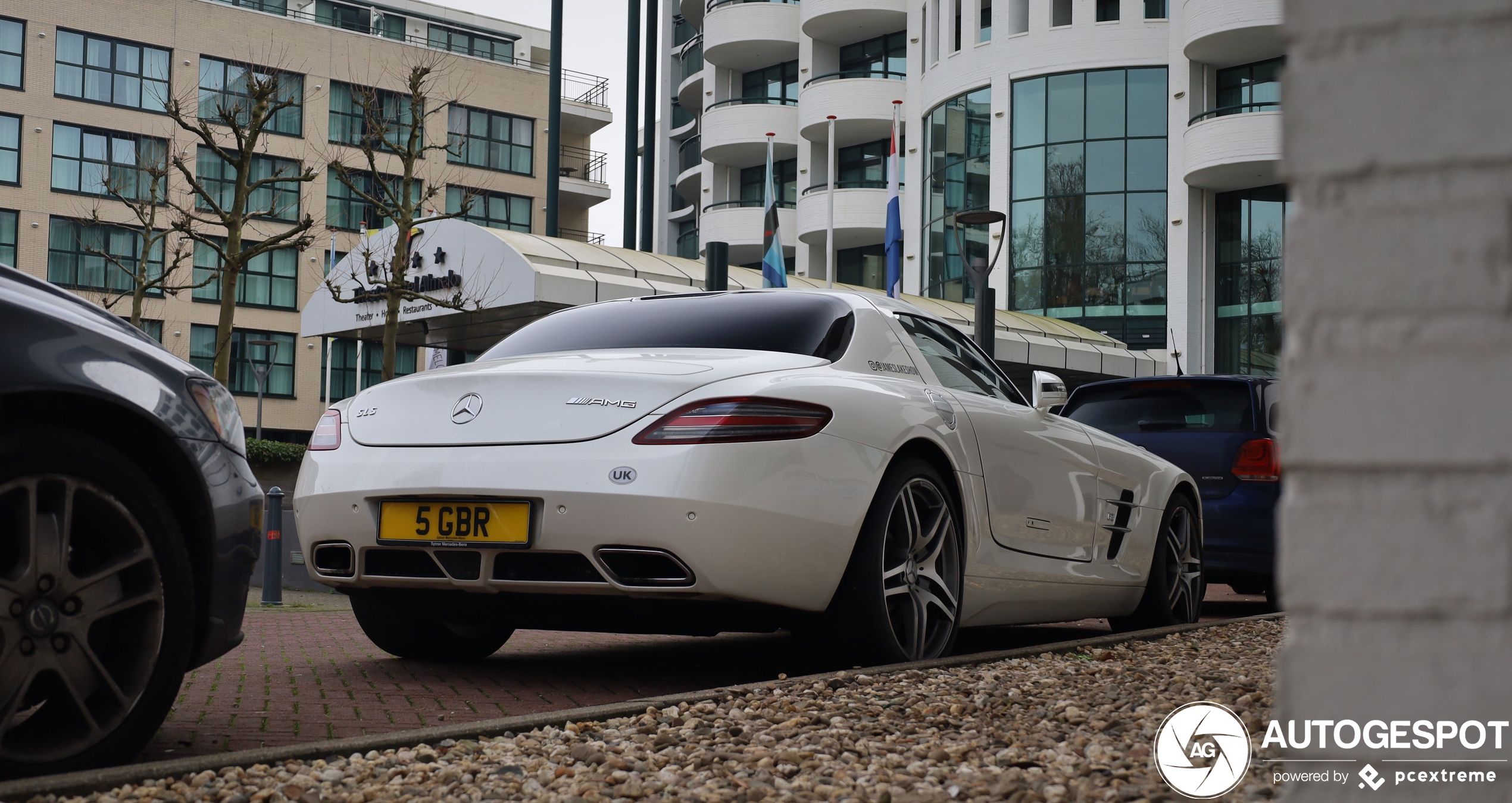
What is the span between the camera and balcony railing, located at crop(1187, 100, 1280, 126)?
34125 millimetres

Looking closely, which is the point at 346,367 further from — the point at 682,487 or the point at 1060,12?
the point at 682,487

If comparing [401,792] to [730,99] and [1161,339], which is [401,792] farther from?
[730,99]

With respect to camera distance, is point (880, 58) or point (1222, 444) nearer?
point (1222, 444)

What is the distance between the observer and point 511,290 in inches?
895

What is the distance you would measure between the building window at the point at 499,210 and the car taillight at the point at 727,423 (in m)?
51.0

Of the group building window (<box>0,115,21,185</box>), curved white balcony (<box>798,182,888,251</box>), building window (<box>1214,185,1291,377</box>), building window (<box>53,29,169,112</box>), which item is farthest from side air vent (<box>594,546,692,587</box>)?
building window (<box>0,115,21,185</box>)

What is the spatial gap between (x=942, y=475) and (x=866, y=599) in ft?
2.29

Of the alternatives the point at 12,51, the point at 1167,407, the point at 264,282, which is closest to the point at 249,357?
the point at 264,282

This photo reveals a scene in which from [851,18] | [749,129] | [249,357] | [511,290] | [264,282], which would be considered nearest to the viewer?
[511,290]

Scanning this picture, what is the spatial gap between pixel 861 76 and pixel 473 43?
2266cm

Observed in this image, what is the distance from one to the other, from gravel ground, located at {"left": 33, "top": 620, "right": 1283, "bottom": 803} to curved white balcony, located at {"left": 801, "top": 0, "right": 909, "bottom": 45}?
1615 inches

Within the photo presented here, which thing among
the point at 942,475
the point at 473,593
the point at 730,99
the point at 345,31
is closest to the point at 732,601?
the point at 473,593

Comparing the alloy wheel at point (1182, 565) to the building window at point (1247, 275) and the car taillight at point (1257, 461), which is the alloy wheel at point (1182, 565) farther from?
the building window at point (1247, 275)

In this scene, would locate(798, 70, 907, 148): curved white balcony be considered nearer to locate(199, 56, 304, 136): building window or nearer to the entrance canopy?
the entrance canopy
